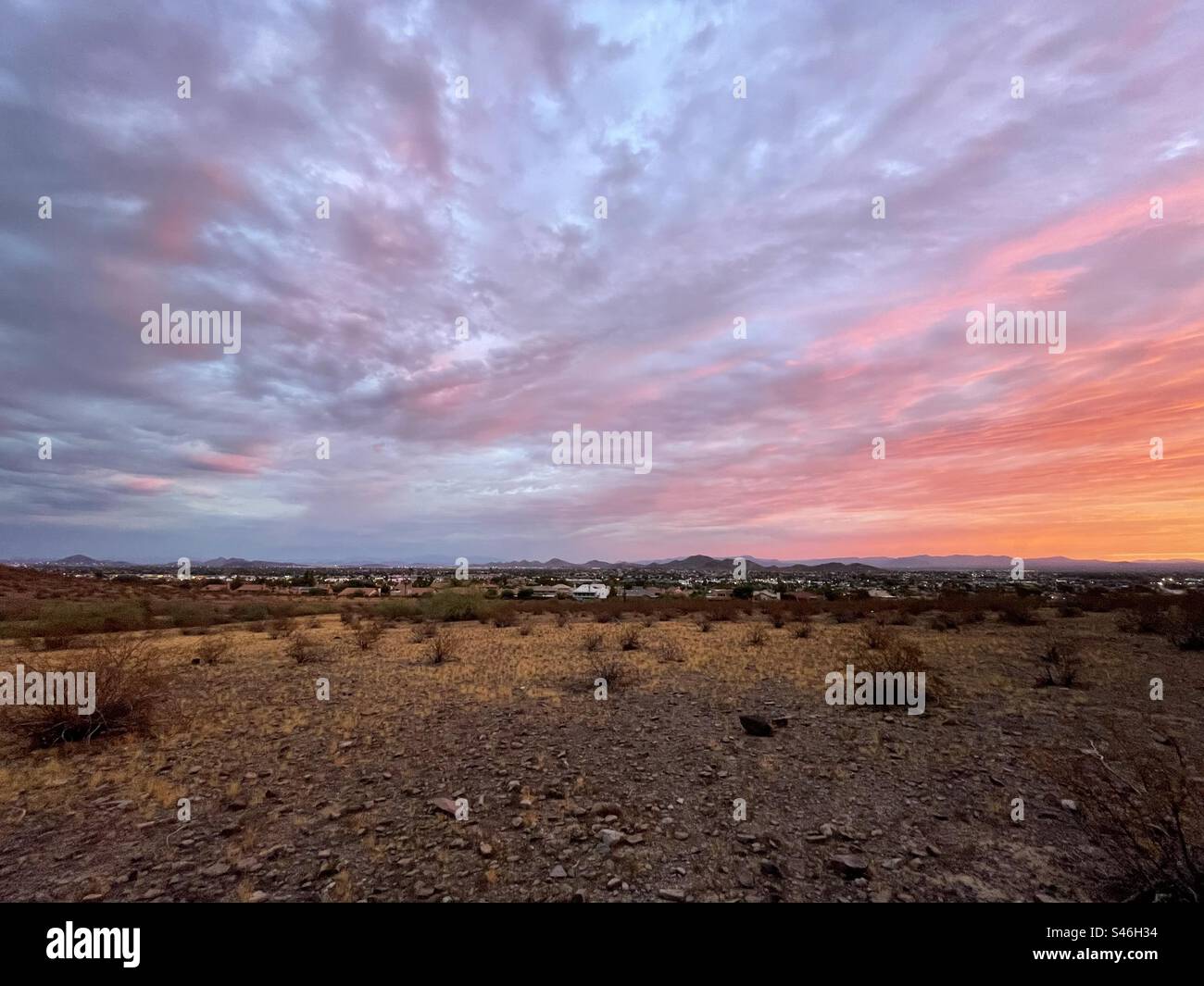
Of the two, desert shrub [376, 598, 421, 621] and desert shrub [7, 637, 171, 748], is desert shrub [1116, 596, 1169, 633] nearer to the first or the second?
desert shrub [7, 637, 171, 748]

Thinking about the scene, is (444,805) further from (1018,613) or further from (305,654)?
(1018,613)

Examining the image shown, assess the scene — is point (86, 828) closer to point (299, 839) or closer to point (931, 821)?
point (299, 839)

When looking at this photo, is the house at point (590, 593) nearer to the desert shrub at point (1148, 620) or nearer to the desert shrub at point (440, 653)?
the desert shrub at point (440, 653)

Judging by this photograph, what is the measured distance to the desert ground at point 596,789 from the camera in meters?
3.92

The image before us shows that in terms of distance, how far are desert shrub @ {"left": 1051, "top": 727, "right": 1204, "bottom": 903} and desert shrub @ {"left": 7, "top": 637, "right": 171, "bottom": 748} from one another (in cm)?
1156

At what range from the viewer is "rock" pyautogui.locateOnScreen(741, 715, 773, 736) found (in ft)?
24.8

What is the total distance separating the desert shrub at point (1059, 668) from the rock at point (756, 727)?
630 cm

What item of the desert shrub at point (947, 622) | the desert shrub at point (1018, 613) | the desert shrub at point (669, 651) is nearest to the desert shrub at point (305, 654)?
the desert shrub at point (669, 651)

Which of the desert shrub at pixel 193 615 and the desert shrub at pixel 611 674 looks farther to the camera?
the desert shrub at pixel 193 615

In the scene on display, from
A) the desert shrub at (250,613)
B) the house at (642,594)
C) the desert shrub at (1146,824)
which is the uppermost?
the desert shrub at (1146,824)

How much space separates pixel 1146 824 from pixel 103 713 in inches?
494

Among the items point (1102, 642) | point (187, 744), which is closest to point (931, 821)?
point (187, 744)

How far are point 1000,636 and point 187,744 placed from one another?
21133 mm
